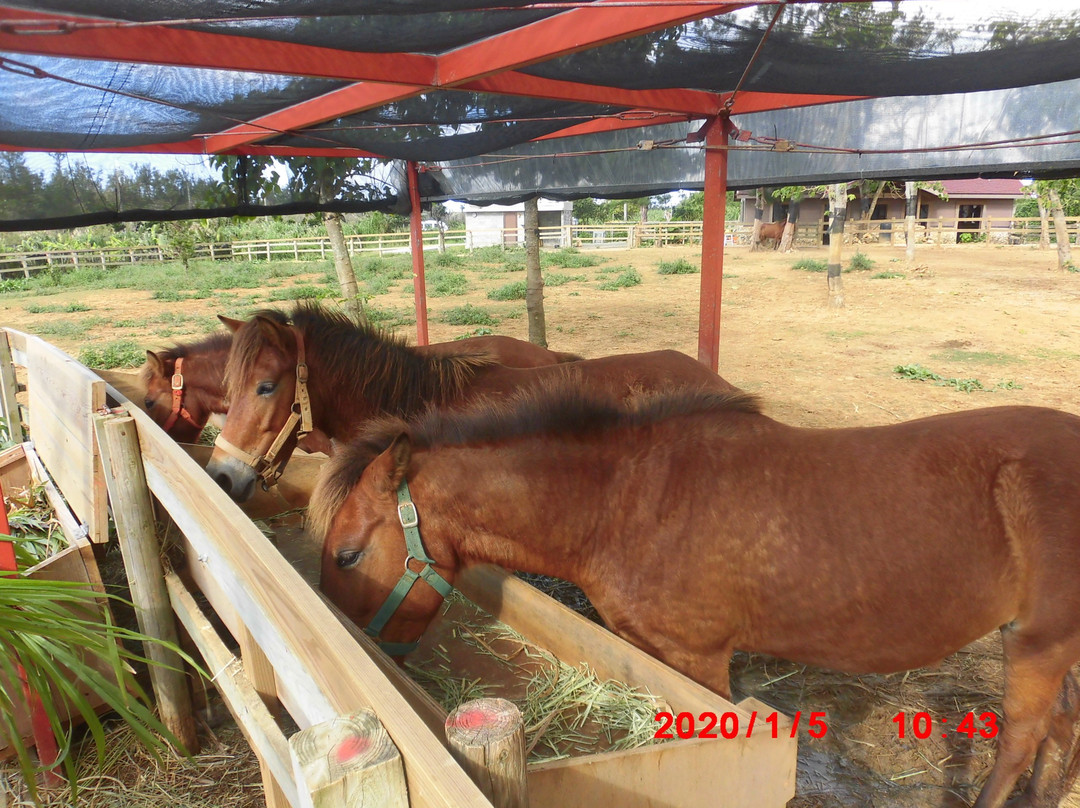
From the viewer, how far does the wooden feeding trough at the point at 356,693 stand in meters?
0.94

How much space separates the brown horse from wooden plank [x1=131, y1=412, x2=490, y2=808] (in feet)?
1.37

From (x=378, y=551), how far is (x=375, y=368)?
166 cm

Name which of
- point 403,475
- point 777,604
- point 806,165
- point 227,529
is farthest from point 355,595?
point 806,165

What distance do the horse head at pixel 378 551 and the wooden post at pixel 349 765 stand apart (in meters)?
1.17

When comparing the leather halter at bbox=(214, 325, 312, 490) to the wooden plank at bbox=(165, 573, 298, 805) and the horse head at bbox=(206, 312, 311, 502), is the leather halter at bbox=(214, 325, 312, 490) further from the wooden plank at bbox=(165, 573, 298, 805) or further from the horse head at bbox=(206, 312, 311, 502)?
the wooden plank at bbox=(165, 573, 298, 805)

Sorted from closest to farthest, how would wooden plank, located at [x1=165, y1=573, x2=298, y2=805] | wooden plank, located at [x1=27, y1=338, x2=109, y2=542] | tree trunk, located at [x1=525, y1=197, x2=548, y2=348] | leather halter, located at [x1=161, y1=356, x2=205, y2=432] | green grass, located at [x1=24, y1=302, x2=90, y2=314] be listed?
1. wooden plank, located at [x1=165, y1=573, x2=298, y2=805]
2. wooden plank, located at [x1=27, y1=338, x2=109, y2=542]
3. leather halter, located at [x1=161, y1=356, x2=205, y2=432]
4. tree trunk, located at [x1=525, y1=197, x2=548, y2=348]
5. green grass, located at [x1=24, y1=302, x2=90, y2=314]

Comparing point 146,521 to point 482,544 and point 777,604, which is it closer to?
point 482,544

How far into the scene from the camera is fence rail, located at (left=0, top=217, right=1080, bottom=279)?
2661 cm

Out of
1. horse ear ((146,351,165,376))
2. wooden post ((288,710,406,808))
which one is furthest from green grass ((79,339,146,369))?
wooden post ((288,710,406,808))

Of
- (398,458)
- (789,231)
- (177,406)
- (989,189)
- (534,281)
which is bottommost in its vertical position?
(177,406)

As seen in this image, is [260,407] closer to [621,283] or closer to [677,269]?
[621,283]

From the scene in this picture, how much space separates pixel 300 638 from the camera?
128 cm

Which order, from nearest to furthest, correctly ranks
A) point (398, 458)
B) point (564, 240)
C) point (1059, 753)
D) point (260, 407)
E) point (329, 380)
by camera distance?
point (398, 458)
point (1059, 753)
point (260, 407)
point (329, 380)
point (564, 240)
